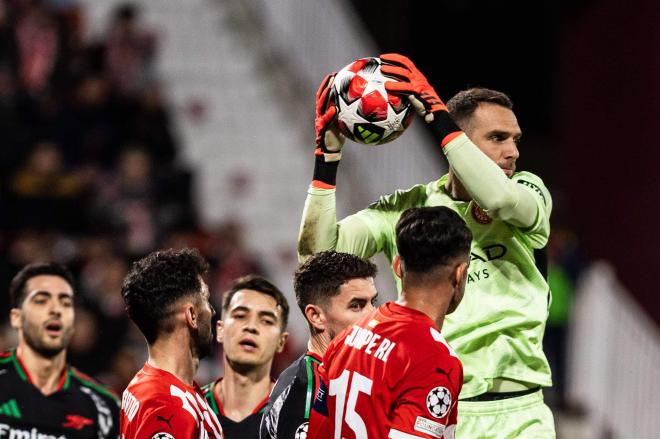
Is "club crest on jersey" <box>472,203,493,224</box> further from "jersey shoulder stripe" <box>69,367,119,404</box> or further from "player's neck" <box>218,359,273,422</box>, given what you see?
"jersey shoulder stripe" <box>69,367,119,404</box>

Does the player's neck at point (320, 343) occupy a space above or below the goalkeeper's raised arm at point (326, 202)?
below

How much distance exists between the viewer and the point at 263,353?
5.68 meters

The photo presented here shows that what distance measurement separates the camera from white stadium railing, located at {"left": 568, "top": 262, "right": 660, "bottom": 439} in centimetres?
1177

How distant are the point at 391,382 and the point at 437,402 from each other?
175 mm

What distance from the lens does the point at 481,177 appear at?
15.0ft

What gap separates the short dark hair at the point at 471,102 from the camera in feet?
16.5

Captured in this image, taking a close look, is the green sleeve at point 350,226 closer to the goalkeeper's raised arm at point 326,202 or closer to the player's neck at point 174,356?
the goalkeeper's raised arm at point 326,202

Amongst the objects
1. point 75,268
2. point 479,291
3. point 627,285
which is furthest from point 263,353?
point 627,285

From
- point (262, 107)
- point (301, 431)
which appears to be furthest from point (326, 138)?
point (262, 107)

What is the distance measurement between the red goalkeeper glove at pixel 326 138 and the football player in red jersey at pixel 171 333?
2.08 feet

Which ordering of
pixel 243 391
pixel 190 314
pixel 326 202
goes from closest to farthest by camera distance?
pixel 190 314 → pixel 326 202 → pixel 243 391

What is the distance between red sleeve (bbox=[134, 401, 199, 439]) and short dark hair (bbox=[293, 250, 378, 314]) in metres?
0.76

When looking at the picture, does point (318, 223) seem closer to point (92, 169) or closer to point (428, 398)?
point (428, 398)

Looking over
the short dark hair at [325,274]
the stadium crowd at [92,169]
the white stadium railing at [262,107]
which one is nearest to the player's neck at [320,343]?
the short dark hair at [325,274]
